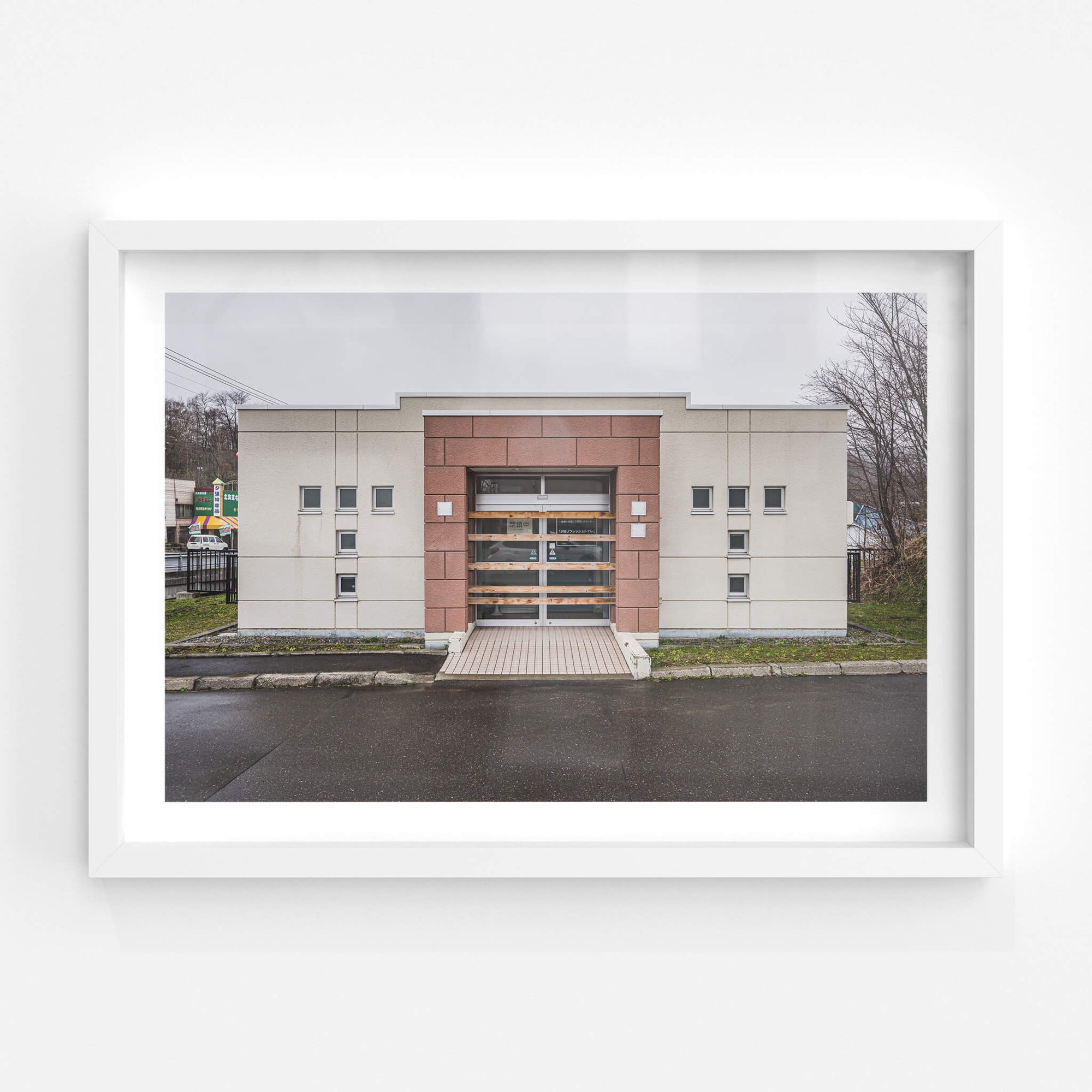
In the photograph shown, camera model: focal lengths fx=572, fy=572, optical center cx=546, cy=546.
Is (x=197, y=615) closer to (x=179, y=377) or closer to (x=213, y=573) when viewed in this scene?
(x=213, y=573)

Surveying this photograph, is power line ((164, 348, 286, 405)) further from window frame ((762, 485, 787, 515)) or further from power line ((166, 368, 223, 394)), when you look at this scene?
window frame ((762, 485, 787, 515))

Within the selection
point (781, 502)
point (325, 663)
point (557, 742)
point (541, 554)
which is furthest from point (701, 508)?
point (325, 663)

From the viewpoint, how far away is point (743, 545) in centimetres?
353

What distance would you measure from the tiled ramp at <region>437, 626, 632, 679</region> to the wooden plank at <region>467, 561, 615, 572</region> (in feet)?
0.98

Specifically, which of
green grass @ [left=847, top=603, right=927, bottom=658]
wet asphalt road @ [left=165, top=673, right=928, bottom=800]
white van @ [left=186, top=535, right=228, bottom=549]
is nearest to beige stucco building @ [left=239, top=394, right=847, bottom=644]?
green grass @ [left=847, top=603, right=927, bottom=658]

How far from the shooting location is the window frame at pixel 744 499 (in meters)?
3.68

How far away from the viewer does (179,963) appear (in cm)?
118

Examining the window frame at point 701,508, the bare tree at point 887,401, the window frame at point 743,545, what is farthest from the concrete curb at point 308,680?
the window frame at point 701,508

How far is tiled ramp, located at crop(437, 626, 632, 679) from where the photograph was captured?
2.36 m
